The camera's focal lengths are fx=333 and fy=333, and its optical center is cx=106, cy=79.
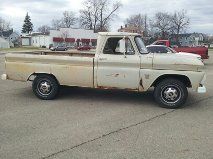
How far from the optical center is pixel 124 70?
8.83 m

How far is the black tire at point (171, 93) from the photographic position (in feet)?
28.5

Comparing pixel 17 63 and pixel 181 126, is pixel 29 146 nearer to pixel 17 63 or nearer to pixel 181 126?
pixel 181 126

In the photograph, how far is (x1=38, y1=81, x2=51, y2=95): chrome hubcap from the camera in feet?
31.1

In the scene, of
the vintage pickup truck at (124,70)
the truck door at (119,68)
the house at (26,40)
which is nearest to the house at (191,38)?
the house at (26,40)

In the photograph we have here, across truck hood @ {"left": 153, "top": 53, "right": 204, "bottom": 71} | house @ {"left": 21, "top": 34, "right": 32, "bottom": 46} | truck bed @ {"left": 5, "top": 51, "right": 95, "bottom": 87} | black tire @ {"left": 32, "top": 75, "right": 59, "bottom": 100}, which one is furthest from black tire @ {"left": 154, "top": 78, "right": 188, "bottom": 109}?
house @ {"left": 21, "top": 34, "right": 32, "bottom": 46}

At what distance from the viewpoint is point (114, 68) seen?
8891 mm

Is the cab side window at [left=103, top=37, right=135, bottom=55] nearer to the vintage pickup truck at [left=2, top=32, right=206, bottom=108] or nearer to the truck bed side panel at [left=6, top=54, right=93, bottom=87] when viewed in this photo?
the vintage pickup truck at [left=2, top=32, right=206, bottom=108]

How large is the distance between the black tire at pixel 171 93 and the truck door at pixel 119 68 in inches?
24.9

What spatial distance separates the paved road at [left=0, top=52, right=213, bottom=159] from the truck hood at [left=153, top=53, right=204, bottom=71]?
109cm

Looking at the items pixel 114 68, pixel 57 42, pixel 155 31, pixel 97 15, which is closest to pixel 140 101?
pixel 114 68

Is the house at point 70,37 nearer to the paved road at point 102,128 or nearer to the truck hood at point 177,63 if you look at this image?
the paved road at point 102,128

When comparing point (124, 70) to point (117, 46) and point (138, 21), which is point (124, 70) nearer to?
point (117, 46)

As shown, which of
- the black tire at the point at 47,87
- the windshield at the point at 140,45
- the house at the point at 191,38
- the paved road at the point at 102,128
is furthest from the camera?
the house at the point at 191,38

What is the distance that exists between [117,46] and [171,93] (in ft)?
6.35
